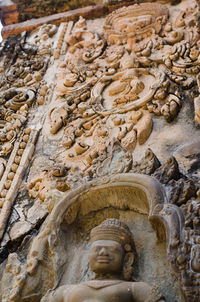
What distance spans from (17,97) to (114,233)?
2.81 metres

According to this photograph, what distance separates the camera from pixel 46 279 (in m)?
2.52

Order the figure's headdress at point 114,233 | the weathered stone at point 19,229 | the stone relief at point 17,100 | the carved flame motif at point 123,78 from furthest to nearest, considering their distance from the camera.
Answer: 1. the stone relief at point 17,100
2. the carved flame motif at point 123,78
3. the weathered stone at point 19,229
4. the figure's headdress at point 114,233

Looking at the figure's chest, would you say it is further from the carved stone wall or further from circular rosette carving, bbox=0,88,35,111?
circular rosette carving, bbox=0,88,35,111

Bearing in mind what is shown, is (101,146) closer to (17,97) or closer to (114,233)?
(114,233)

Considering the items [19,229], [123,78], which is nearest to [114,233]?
[19,229]

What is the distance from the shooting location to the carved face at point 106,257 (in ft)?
7.22

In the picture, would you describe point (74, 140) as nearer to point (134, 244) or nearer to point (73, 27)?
point (134, 244)

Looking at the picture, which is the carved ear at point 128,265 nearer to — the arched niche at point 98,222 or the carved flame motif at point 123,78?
the arched niche at point 98,222

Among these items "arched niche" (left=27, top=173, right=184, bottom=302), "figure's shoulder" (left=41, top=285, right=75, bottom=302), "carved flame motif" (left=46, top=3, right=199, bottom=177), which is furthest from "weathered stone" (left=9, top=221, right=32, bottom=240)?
"figure's shoulder" (left=41, top=285, right=75, bottom=302)

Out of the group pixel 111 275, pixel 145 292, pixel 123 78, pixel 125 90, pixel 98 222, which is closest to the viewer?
pixel 145 292

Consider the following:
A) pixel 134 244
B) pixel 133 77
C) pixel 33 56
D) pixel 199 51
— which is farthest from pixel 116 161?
pixel 33 56

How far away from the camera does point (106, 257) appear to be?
2217 mm

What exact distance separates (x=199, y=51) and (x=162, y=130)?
1.08 metres

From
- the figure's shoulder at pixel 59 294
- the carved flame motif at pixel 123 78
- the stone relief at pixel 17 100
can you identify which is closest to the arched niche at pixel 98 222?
the figure's shoulder at pixel 59 294
